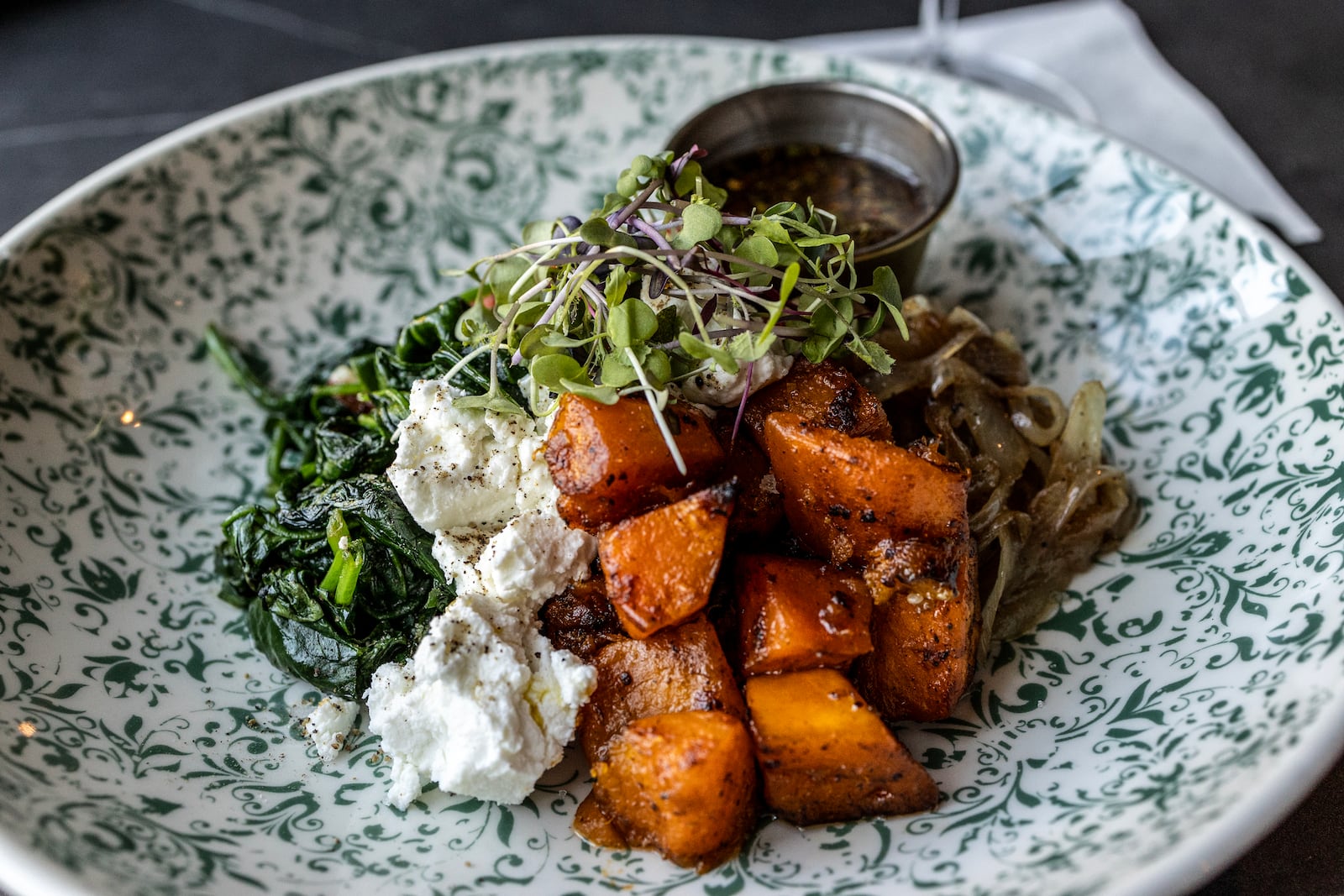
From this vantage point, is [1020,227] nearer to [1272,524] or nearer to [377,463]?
[1272,524]

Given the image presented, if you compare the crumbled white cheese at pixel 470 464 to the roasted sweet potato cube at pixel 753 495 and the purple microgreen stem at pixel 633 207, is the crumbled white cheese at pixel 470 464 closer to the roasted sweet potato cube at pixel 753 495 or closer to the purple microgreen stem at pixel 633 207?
the roasted sweet potato cube at pixel 753 495

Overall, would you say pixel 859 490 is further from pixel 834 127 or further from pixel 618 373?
pixel 834 127

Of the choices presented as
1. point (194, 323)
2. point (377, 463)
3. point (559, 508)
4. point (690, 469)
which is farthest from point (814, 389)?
point (194, 323)

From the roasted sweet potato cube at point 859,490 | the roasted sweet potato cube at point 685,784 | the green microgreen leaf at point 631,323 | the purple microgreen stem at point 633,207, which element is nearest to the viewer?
the roasted sweet potato cube at point 685,784

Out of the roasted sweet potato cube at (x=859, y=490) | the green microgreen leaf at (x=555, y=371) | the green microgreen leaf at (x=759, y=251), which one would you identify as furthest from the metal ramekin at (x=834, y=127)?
the green microgreen leaf at (x=555, y=371)

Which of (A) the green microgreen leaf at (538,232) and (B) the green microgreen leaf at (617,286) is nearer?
(B) the green microgreen leaf at (617,286)

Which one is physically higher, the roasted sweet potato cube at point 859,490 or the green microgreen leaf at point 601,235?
the green microgreen leaf at point 601,235
